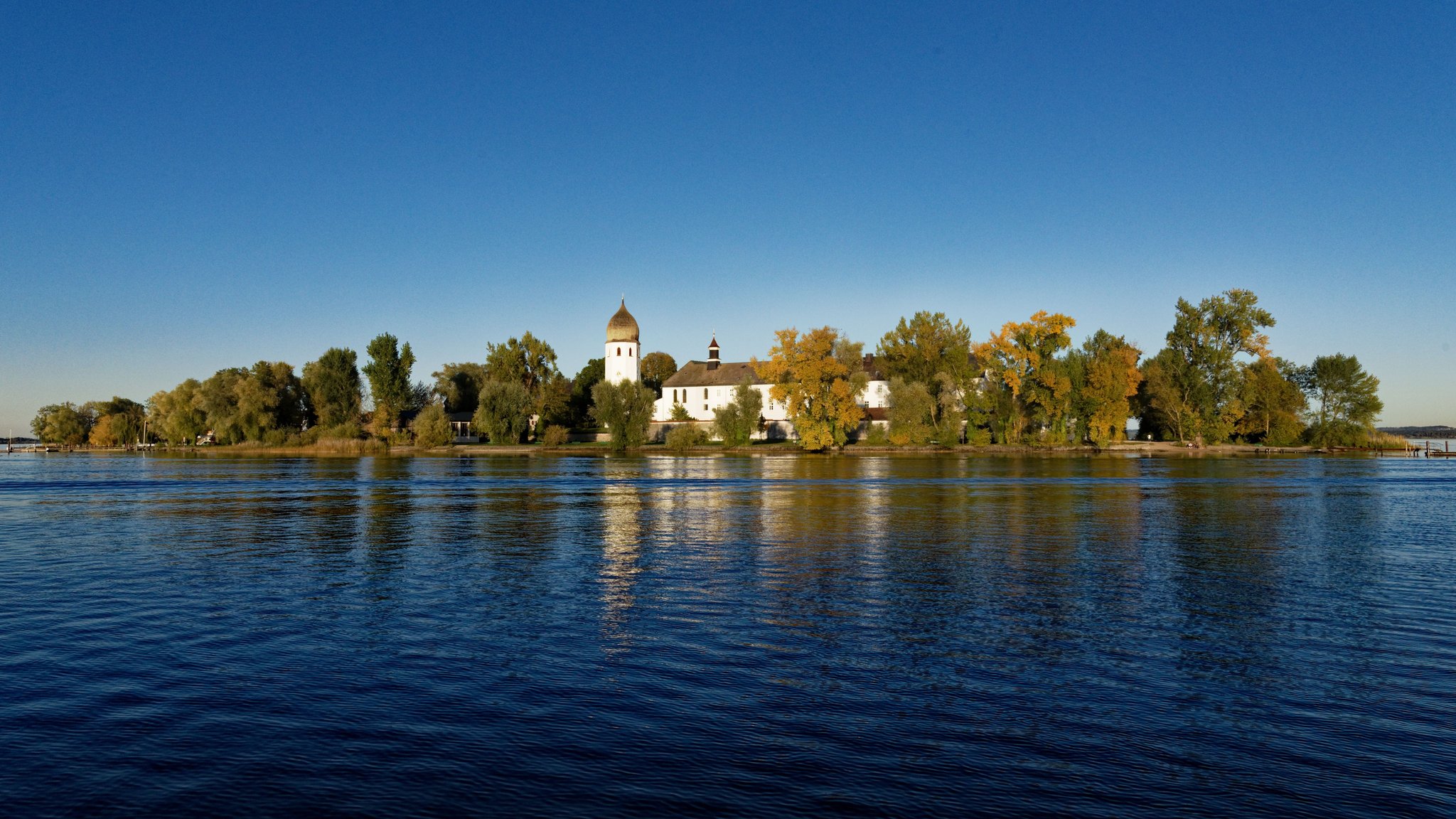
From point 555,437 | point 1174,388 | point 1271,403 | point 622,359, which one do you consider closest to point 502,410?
point 555,437

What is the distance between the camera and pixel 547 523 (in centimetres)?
2808

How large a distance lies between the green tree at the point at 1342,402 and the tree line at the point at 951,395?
0.13 metres

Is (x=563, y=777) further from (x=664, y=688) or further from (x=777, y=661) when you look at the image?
(x=777, y=661)

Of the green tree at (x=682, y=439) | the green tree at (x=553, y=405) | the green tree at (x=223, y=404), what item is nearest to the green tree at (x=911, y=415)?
the green tree at (x=682, y=439)

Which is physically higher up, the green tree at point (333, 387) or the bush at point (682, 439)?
the green tree at point (333, 387)

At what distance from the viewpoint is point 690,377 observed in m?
124

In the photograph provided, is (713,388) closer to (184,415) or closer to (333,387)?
(333,387)

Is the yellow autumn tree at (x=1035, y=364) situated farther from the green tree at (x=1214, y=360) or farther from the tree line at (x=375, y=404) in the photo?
the tree line at (x=375, y=404)

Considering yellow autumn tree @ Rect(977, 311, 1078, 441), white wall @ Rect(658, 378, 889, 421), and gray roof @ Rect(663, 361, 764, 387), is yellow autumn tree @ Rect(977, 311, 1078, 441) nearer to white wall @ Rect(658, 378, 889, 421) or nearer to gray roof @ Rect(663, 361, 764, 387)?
white wall @ Rect(658, 378, 889, 421)

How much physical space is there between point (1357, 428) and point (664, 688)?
102418mm

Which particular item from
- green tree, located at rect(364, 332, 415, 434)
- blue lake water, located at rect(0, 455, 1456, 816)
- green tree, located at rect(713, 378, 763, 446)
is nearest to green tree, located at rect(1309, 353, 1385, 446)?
green tree, located at rect(713, 378, 763, 446)

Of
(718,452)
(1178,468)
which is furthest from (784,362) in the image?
(1178,468)

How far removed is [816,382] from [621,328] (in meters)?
46.8

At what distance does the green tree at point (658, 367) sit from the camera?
141 m
